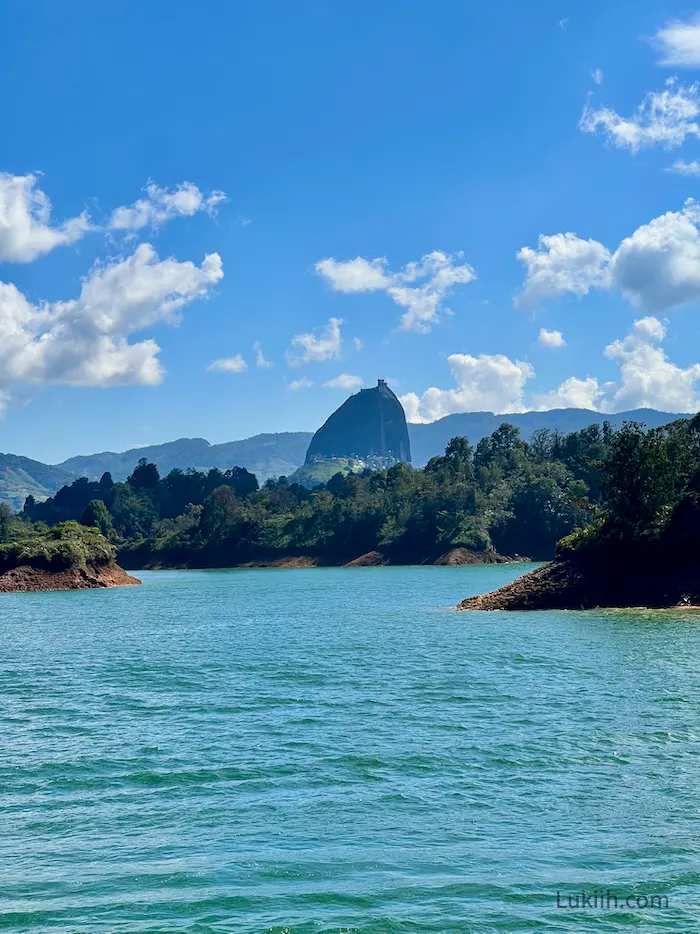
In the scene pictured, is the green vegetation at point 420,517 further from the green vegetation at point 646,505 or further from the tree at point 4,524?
the green vegetation at point 646,505

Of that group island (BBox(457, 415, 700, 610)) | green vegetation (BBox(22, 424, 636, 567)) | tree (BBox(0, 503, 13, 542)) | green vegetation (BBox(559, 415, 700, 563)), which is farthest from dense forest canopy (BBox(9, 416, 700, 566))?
island (BBox(457, 415, 700, 610))

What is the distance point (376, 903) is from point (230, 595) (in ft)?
257

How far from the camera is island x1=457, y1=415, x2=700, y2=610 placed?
A: 2338 inches

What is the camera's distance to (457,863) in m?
15.4

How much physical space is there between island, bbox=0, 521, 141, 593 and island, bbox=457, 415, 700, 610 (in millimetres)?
55097

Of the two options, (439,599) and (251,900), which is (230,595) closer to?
(439,599)

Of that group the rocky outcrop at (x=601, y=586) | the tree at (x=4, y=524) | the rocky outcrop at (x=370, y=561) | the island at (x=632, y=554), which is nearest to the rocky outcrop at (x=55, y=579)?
the tree at (x=4, y=524)

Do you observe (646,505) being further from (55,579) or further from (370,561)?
(370,561)

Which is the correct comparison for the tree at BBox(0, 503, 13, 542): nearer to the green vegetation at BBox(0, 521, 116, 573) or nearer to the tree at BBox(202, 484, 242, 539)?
the tree at BBox(202, 484, 242, 539)

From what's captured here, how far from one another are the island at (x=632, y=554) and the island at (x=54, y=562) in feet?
181

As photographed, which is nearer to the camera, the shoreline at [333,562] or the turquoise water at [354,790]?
the turquoise water at [354,790]

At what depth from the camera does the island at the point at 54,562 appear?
3969 inches

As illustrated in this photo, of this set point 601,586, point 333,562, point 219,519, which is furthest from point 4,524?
point 601,586

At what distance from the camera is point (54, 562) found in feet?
338
